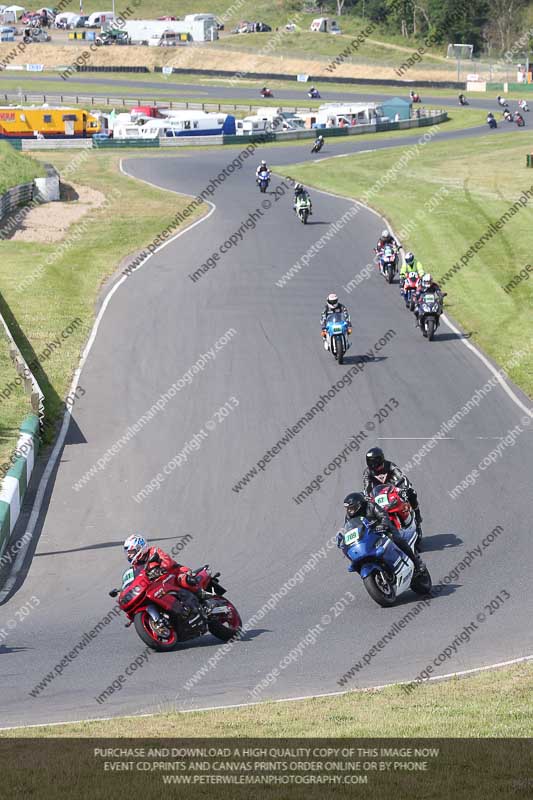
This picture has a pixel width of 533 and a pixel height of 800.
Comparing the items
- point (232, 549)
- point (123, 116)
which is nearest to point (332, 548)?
point (232, 549)

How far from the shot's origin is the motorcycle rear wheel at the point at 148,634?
13742 millimetres

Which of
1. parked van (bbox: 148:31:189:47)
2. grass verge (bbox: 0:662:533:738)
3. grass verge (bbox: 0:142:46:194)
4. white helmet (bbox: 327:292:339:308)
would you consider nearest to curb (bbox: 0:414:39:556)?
grass verge (bbox: 0:662:533:738)

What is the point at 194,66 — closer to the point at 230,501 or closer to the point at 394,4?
the point at 394,4

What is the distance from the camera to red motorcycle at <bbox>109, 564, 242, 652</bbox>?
1374 centimetres

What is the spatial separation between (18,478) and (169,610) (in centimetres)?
667

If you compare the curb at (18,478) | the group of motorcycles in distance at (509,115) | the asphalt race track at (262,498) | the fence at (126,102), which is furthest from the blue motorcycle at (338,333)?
the fence at (126,102)

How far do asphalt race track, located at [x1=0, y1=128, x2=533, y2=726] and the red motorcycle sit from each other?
10.4 inches

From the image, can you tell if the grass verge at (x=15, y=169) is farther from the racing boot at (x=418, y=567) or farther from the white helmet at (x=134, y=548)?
the racing boot at (x=418, y=567)

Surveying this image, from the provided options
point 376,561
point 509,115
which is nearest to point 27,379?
point 376,561

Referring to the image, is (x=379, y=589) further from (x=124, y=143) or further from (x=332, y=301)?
(x=124, y=143)

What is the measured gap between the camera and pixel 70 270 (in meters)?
40.8

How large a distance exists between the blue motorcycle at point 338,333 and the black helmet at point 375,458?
11.9m

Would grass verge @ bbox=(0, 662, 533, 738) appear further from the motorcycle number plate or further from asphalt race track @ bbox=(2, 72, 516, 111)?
asphalt race track @ bbox=(2, 72, 516, 111)

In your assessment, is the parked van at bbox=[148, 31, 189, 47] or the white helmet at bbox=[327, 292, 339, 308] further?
the parked van at bbox=[148, 31, 189, 47]
